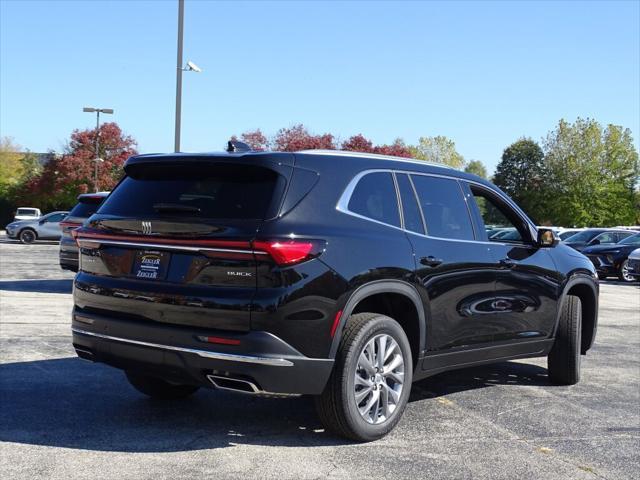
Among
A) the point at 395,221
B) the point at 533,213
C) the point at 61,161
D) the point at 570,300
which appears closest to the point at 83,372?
the point at 395,221

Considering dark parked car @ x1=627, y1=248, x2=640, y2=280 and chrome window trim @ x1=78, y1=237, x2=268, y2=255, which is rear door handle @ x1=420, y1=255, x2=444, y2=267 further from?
dark parked car @ x1=627, y1=248, x2=640, y2=280

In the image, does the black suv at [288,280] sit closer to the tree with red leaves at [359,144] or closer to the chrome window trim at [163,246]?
the chrome window trim at [163,246]

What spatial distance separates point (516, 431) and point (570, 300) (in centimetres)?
198

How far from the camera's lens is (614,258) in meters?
22.4

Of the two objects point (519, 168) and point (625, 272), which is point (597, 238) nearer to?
point (625, 272)

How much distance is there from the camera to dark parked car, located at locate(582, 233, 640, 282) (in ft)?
72.6

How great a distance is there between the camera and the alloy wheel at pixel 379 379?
471 centimetres

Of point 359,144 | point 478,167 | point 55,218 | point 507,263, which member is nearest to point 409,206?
point 507,263

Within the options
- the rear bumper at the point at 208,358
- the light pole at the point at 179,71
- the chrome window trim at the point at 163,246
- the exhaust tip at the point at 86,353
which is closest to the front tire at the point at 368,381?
the rear bumper at the point at 208,358

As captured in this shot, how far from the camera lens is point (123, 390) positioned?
237 inches

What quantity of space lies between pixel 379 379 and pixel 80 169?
51.0m

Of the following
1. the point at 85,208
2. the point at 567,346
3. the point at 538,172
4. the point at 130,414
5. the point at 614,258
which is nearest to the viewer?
the point at 130,414

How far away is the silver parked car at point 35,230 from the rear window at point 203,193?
2952 cm

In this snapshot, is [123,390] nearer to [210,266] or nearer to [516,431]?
[210,266]
